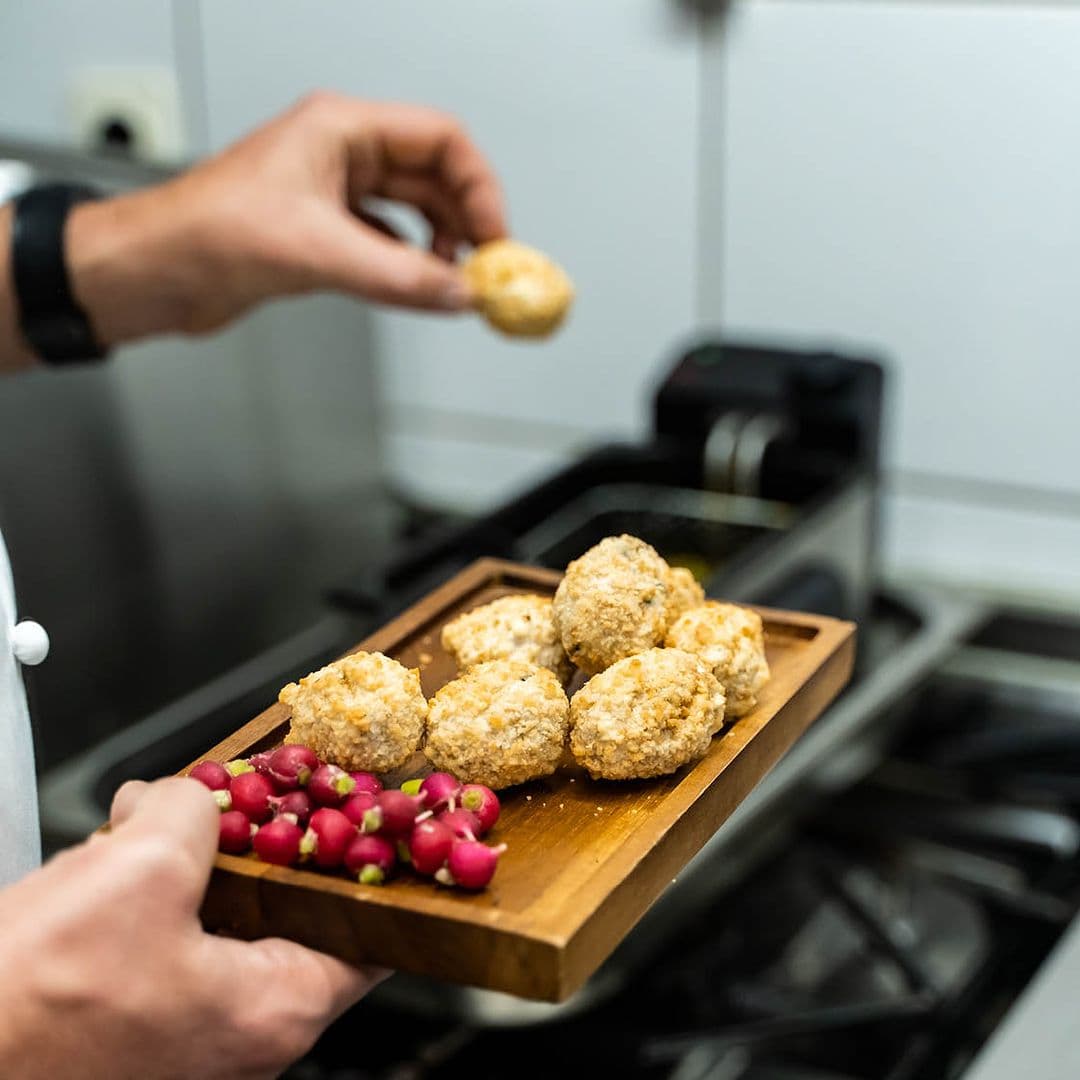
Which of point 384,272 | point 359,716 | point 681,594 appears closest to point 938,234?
point 384,272

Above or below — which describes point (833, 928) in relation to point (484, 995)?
below

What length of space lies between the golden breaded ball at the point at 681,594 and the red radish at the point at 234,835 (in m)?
0.15

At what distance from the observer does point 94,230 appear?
3.17 ft

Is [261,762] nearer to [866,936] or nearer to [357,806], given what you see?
[357,806]

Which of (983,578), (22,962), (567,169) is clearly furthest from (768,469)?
(22,962)

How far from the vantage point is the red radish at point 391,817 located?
42 cm

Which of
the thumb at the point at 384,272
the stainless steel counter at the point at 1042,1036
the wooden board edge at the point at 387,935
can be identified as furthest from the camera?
the thumb at the point at 384,272

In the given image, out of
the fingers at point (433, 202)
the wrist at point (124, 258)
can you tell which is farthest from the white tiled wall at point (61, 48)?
the fingers at point (433, 202)

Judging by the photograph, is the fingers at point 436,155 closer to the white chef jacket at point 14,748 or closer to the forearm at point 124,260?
the forearm at point 124,260

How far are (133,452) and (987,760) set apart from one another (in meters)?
0.65

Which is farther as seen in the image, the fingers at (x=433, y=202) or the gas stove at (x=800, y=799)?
the fingers at (x=433, y=202)

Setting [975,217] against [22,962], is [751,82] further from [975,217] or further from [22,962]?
[22,962]

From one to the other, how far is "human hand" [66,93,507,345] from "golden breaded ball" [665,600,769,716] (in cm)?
47

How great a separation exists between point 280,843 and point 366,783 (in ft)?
0.11
